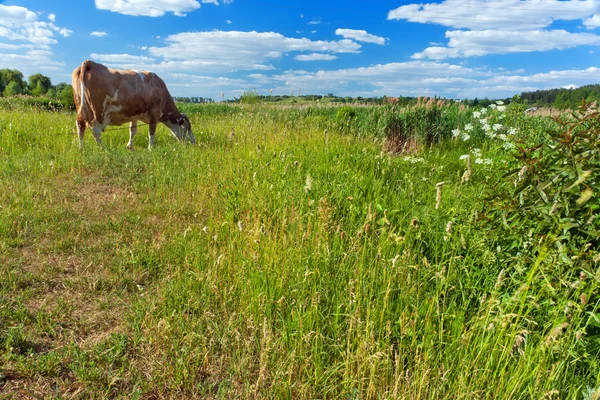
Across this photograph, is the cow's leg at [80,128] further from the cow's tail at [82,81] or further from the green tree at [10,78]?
the green tree at [10,78]

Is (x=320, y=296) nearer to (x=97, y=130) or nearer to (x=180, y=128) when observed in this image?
(x=97, y=130)

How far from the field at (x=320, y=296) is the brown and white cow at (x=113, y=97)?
4.00 meters

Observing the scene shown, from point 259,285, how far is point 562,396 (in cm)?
197

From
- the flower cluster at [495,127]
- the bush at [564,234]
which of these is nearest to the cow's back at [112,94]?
the flower cluster at [495,127]

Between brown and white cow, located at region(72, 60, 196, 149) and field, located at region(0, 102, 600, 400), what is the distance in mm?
4004

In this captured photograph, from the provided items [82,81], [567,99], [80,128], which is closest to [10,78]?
[80,128]

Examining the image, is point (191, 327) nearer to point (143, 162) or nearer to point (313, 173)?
point (313, 173)

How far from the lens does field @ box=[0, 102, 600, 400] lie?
2137 millimetres

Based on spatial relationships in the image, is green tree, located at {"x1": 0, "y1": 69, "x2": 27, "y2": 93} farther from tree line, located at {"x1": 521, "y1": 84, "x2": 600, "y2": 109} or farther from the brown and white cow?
tree line, located at {"x1": 521, "y1": 84, "x2": 600, "y2": 109}

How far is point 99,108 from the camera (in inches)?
329

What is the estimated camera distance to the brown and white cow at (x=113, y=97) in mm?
8219

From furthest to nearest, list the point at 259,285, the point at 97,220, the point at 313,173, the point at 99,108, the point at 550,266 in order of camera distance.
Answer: the point at 99,108 < the point at 313,173 < the point at 97,220 < the point at 259,285 < the point at 550,266

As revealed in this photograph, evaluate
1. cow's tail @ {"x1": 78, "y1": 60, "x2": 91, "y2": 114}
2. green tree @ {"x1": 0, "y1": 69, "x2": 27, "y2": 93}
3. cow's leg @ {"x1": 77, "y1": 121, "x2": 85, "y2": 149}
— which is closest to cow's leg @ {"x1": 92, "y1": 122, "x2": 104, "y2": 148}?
cow's leg @ {"x1": 77, "y1": 121, "x2": 85, "y2": 149}

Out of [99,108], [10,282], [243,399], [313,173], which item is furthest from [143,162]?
[243,399]
